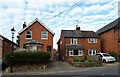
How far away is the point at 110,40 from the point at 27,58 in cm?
2171

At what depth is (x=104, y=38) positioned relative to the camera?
50.0 meters

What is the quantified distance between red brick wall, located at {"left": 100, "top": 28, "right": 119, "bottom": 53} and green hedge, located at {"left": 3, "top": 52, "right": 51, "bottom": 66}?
704 inches

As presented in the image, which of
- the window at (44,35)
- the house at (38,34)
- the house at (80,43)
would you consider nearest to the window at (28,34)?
the house at (38,34)

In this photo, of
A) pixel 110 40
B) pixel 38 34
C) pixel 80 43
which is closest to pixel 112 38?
pixel 110 40

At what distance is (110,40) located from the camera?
151 feet

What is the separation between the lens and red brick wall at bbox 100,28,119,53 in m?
44.0

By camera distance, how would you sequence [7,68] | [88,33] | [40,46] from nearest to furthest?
1. [7,68]
2. [40,46]
3. [88,33]

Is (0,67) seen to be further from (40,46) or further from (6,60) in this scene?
(40,46)

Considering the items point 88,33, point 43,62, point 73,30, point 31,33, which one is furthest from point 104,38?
point 43,62

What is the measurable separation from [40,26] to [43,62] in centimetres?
1246

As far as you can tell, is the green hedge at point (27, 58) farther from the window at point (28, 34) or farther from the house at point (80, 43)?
the house at point (80, 43)

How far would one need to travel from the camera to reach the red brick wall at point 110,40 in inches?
1733

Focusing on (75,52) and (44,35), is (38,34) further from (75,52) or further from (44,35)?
(75,52)

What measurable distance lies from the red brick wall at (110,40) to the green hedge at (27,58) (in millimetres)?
17872
